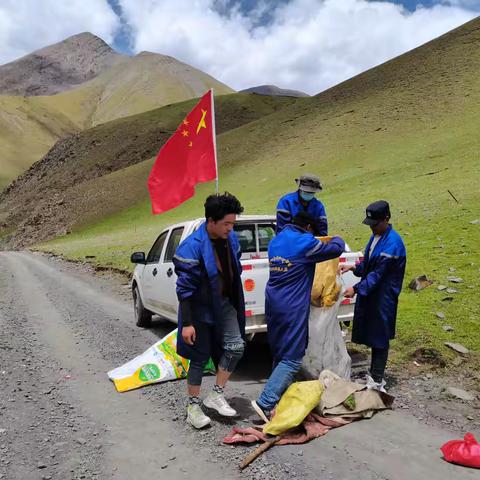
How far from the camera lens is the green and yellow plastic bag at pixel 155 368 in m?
6.18

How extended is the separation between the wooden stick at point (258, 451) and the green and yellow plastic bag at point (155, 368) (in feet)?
6.89

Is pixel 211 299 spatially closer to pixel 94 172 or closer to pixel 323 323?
pixel 323 323

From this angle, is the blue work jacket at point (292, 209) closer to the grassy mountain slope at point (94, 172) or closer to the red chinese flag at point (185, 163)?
the red chinese flag at point (185, 163)

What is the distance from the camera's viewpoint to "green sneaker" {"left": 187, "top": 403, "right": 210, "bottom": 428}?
4.78m

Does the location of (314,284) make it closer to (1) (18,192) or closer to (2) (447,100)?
(2) (447,100)

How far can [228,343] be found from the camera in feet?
16.0

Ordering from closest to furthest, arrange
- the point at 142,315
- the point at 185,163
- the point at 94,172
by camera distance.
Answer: the point at 185,163
the point at 142,315
the point at 94,172

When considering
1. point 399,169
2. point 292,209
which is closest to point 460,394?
point 292,209

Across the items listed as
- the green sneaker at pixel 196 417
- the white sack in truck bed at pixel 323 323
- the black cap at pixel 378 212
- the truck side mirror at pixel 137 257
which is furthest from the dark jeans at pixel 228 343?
the truck side mirror at pixel 137 257

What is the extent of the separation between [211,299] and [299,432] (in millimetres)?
1469

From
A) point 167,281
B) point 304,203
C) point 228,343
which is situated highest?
point 304,203

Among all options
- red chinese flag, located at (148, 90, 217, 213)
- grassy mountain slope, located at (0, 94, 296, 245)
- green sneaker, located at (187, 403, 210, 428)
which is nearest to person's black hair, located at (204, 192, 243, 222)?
green sneaker, located at (187, 403, 210, 428)

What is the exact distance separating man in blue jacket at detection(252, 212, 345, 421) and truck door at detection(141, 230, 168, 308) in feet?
12.9

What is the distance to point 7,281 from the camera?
19.7m
